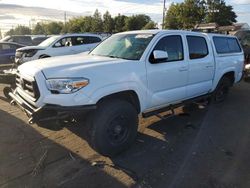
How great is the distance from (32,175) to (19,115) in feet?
8.77

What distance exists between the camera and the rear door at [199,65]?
563cm

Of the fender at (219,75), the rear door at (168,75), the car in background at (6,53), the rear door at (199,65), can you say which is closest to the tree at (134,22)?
the car in background at (6,53)

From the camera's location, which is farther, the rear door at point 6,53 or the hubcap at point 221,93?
the rear door at point 6,53

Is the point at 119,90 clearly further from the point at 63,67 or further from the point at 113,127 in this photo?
the point at 63,67

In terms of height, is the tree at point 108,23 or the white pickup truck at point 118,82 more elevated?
the tree at point 108,23

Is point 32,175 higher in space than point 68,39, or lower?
lower

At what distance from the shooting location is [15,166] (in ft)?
13.0

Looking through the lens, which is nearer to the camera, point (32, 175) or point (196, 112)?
point (32, 175)

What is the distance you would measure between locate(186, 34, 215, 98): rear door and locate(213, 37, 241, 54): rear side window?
19.8 inches

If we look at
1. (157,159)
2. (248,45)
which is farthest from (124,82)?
(248,45)

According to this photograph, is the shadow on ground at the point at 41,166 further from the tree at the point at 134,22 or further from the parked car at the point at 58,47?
the tree at the point at 134,22

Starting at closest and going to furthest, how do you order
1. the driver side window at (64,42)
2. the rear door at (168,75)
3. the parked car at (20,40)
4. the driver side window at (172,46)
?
the rear door at (168,75)
the driver side window at (172,46)
the driver side window at (64,42)
the parked car at (20,40)

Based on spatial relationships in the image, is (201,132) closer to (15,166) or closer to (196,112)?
(196,112)

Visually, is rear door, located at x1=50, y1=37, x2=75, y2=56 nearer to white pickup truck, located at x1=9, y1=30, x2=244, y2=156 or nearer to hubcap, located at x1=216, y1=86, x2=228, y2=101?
white pickup truck, located at x1=9, y1=30, x2=244, y2=156
